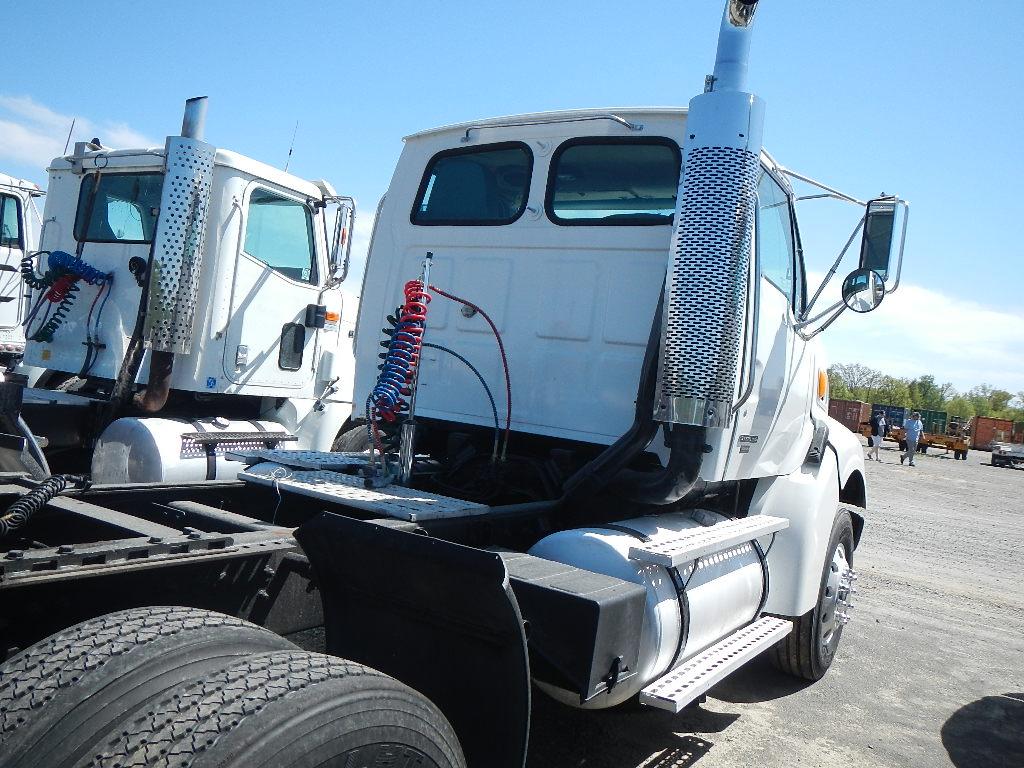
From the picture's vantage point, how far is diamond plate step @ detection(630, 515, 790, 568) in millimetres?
2850

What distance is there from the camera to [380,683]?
73.7 inches

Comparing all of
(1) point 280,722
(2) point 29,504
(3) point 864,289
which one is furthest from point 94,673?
(3) point 864,289

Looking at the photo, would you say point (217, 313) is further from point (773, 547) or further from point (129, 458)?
point (773, 547)

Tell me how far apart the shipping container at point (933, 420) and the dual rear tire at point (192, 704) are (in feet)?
185

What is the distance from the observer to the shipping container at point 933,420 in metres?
52.2

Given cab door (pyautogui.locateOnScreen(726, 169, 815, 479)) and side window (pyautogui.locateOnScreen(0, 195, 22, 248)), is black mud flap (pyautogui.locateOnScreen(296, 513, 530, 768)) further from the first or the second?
side window (pyautogui.locateOnScreen(0, 195, 22, 248))

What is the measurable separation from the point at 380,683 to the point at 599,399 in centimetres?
217

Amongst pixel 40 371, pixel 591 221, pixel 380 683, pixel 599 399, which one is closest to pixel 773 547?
pixel 599 399

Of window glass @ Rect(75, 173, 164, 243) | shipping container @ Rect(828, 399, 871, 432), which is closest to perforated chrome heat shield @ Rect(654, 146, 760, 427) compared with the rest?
window glass @ Rect(75, 173, 164, 243)

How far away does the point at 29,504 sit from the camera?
2525 mm

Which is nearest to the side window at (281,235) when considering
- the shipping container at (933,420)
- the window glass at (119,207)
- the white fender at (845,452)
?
the window glass at (119,207)

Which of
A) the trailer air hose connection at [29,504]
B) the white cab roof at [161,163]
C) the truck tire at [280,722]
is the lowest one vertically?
the truck tire at [280,722]

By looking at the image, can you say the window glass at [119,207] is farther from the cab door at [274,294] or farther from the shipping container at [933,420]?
the shipping container at [933,420]

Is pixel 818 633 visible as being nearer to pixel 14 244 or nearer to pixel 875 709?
pixel 875 709
